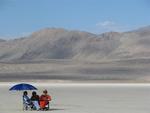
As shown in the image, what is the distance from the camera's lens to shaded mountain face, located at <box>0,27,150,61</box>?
164000mm

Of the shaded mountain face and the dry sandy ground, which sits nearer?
the dry sandy ground

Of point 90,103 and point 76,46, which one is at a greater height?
point 76,46

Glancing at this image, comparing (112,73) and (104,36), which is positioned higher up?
(104,36)

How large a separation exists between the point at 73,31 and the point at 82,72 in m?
97.7

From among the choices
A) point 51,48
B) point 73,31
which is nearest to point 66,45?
point 51,48

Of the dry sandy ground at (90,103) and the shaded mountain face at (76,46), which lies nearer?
the dry sandy ground at (90,103)

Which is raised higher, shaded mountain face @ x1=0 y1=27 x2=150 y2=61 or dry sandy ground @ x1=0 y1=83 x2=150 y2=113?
shaded mountain face @ x1=0 y1=27 x2=150 y2=61

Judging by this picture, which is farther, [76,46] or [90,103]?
[76,46]

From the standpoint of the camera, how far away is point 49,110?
78.3ft

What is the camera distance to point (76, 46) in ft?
575

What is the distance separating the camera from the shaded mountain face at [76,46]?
164 metres

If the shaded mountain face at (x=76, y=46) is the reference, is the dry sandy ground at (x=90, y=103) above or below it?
below

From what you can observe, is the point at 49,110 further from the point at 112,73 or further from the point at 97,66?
the point at 97,66

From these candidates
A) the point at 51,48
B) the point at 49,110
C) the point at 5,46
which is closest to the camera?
the point at 49,110
